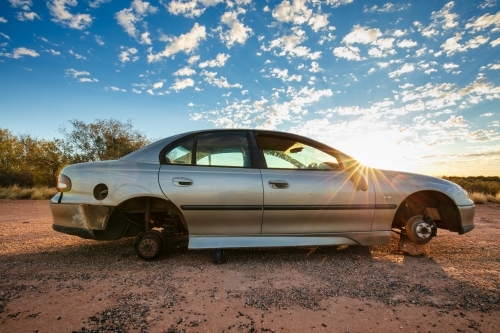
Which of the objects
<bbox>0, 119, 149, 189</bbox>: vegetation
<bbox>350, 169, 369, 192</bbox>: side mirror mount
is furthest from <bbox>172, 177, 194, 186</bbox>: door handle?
<bbox>0, 119, 149, 189</bbox>: vegetation

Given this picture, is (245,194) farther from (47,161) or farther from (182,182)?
Answer: (47,161)

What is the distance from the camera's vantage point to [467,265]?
3152 millimetres

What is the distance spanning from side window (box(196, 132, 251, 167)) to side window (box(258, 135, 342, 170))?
0.81 ft

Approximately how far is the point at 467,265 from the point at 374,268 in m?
1.11

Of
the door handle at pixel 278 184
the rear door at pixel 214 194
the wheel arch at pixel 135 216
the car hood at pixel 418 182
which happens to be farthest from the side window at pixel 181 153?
the car hood at pixel 418 182

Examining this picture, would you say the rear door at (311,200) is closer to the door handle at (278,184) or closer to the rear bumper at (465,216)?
the door handle at (278,184)

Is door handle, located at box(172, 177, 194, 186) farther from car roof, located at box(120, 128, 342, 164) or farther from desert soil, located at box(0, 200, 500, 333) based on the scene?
desert soil, located at box(0, 200, 500, 333)

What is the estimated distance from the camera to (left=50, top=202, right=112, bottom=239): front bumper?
319 cm

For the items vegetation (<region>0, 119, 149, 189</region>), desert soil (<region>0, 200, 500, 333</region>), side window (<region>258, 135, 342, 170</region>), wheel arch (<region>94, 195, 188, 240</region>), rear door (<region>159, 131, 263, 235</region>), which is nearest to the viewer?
desert soil (<region>0, 200, 500, 333</region>)

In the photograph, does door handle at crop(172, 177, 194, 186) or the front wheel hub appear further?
the front wheel hub

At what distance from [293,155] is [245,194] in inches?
37.0

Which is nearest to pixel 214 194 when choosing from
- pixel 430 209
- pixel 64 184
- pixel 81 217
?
pixel 81 217

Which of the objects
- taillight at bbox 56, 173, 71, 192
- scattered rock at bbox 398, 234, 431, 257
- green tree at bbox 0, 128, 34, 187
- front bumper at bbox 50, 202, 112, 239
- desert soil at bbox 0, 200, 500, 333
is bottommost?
desert soil at bbox 0, 200, 500, 333

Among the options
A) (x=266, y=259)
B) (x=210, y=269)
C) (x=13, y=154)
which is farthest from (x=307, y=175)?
(x=13, y=154)
